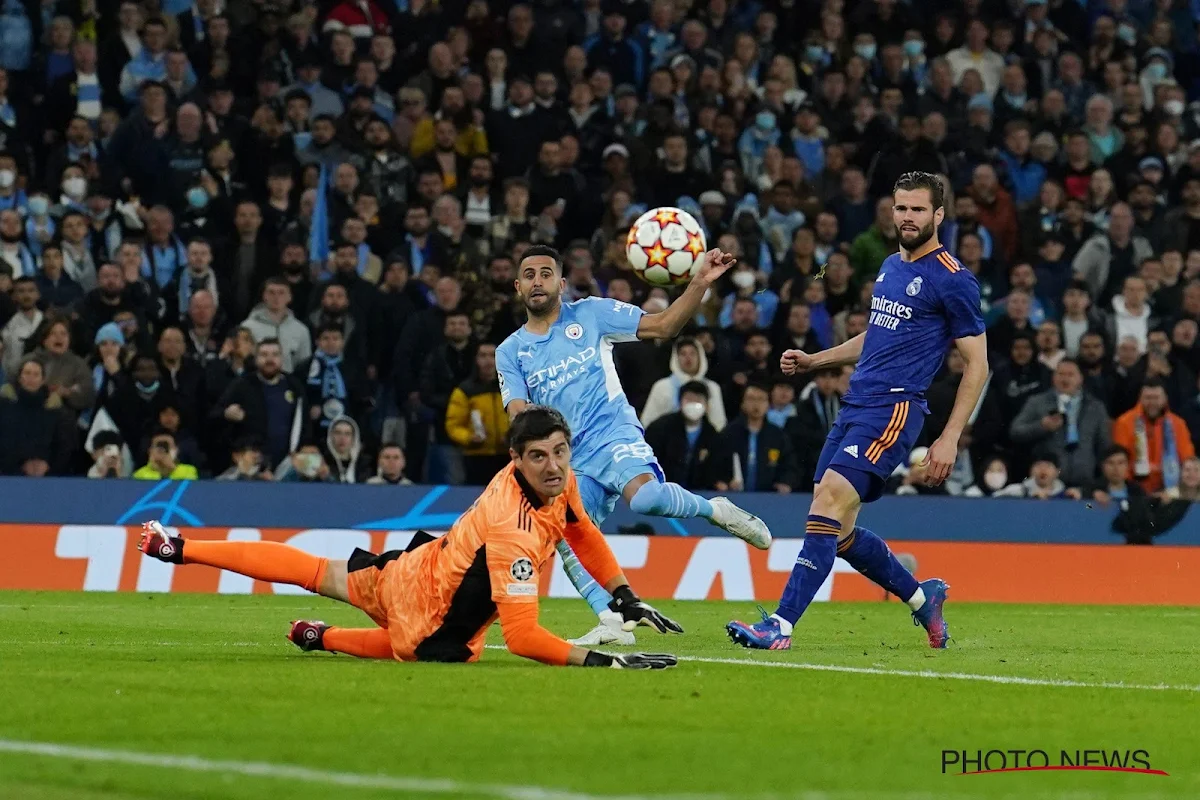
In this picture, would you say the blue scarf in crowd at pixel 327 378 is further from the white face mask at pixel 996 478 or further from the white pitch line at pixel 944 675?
the white pitch line at pixel 944 675

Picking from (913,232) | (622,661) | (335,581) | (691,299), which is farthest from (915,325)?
(335,581)

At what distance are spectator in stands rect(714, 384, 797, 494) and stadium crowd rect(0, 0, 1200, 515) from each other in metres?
0.03

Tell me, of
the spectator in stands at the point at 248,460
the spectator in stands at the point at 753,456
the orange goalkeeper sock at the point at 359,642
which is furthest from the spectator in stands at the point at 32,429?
the orange goalkeeper sock at the point at 359,642

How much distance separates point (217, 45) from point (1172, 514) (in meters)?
10.4

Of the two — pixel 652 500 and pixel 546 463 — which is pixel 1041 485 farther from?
pixel 546 463

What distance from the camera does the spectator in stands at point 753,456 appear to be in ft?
58.2

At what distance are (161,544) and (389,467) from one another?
322 inches

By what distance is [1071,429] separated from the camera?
18625mm

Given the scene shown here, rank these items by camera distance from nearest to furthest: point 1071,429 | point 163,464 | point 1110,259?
1. point 163,464
2. point 1071,429
3. point 1110,259

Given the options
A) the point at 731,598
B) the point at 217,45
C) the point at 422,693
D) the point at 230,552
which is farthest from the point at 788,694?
the point at 217,45

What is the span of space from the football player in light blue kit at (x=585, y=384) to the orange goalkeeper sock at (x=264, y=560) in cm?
177

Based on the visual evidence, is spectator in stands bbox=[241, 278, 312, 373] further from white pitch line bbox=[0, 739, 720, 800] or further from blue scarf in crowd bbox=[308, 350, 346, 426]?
white pitch line bbox=[0, 739, 720, 800]

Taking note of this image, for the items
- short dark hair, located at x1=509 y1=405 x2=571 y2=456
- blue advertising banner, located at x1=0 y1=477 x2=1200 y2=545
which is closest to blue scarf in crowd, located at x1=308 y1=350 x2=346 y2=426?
blue advertising banner, located at x1=0 y1=477 x2=1200 y2=545

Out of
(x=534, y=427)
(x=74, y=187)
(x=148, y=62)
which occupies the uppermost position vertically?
(x=148, y=62)
